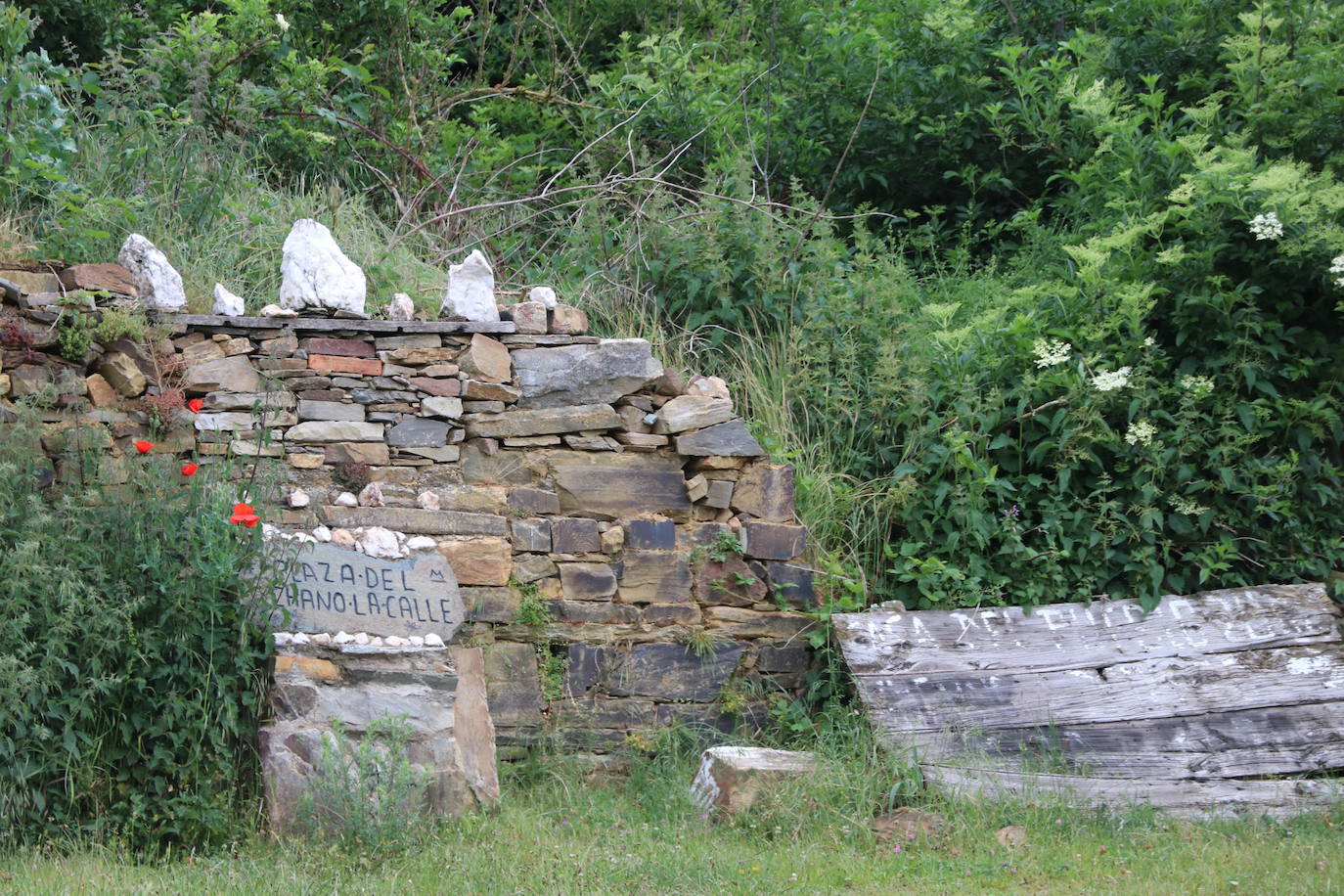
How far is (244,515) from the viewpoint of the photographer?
4.20 meters

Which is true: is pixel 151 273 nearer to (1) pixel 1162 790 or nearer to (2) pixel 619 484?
(2) pixel 619 484

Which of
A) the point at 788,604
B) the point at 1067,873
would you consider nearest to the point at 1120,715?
the point at 1067,873

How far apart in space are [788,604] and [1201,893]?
6.87 feet

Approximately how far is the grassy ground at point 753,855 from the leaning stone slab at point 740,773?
64 mm

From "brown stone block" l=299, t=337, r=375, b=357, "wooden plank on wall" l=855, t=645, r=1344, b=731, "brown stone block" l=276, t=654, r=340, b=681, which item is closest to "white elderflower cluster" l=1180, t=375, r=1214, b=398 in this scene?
"wooden plank on wall" l=855, t=645, r=1344, b=731

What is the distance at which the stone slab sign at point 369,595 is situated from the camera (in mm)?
4602

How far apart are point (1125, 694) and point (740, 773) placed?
1771mm

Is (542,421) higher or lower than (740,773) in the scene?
higher

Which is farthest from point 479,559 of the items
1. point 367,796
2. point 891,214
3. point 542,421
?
point 891,214

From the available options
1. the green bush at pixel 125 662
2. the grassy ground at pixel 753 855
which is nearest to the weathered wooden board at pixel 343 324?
the green bush at pixel 125 662

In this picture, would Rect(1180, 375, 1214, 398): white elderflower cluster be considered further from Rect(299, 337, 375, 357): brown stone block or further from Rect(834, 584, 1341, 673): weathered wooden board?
Rect(299, 337, 375, 357): brown stone block

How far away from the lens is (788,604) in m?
5.36

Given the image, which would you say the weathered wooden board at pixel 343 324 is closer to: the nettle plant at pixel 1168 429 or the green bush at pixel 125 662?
the green bush at pixel 125 662

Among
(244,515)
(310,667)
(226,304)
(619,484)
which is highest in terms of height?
(226,304)
